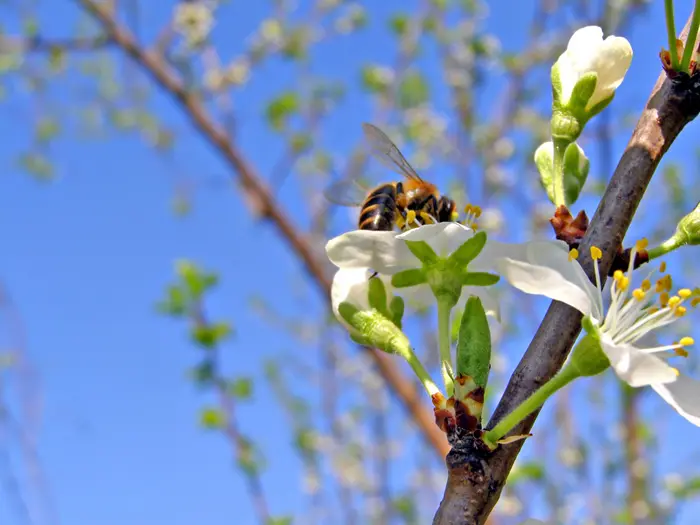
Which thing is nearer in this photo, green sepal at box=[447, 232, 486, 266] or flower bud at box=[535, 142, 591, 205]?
green sepal at box=[447, 232, 486, 266]

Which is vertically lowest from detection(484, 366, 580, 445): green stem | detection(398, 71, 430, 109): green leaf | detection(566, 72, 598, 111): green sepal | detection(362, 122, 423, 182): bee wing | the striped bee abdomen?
detection(484, 366, 580, 445): green stem

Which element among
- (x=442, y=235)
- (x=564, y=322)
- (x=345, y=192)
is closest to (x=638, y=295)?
(x=564, y=322)

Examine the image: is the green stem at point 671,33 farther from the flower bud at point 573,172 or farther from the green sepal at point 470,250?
the green sepal at point 470,250

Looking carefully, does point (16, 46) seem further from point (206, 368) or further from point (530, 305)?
point (530, 305)

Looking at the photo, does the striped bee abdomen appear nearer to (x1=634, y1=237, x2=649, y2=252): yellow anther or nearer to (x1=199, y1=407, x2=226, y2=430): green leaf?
(x1=634, y1=237, x2=649, y2=252): yellow anther

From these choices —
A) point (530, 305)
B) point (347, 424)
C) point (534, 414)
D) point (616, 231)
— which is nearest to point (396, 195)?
point (616, 231)

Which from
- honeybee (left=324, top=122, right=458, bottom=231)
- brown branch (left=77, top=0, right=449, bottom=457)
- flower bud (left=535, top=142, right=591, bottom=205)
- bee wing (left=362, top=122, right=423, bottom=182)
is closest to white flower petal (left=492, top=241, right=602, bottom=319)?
flower bud (left=535, top=142, right=591, bottom=205)

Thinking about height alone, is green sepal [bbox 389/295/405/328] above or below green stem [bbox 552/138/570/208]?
below
